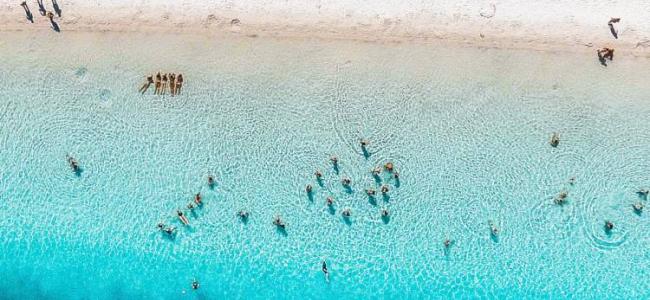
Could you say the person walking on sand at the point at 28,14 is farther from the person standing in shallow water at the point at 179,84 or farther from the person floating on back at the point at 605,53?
the person floating on back at the point at 605,53

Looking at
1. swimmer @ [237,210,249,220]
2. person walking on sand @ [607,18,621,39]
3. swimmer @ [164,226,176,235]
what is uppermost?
person walking on sand @ [607,18,621,39]

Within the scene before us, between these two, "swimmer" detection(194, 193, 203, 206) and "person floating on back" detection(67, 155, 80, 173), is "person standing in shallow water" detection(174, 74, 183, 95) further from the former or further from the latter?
"person floating on back" detection(67, 155, 80, 173)

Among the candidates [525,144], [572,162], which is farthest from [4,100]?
[572,162]

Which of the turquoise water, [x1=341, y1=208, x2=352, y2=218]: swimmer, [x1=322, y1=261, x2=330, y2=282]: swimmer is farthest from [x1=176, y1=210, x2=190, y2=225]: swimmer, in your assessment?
[x1=341, y1=208, x2=352, y2=218]: swimmer

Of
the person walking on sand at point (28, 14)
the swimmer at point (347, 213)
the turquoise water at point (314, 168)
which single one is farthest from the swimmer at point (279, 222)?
the person walking on sand at point (28, 14)

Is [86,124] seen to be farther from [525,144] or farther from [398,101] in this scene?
[525,144]

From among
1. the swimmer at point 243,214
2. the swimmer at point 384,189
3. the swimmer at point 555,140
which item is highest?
the swimmer at point 555,140
